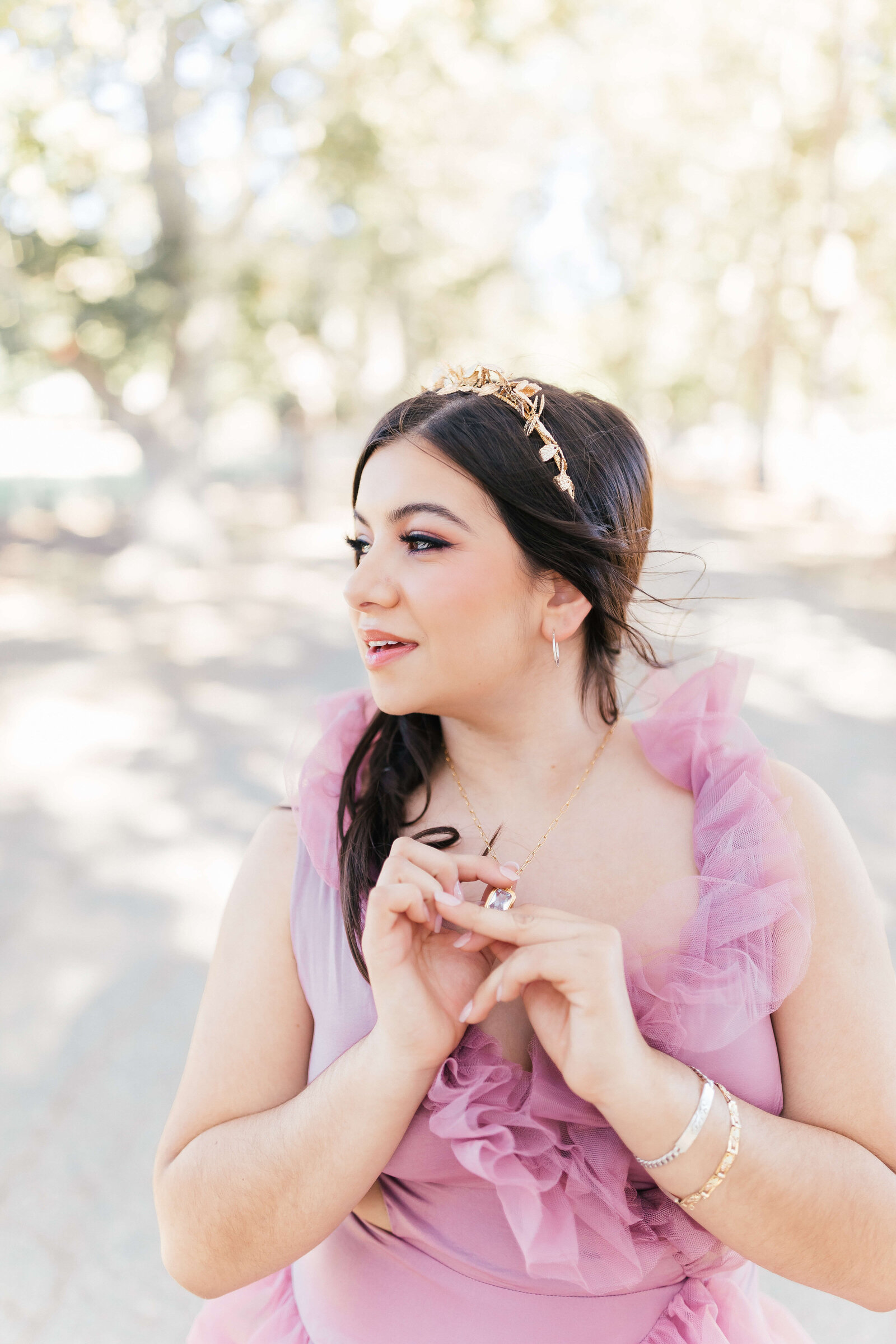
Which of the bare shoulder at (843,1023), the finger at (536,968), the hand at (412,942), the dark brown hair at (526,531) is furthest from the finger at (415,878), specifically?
the bare shoulder at (843,1023)

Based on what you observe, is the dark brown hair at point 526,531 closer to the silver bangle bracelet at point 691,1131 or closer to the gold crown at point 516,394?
the gold crown at point 516,394

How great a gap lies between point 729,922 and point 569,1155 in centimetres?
41

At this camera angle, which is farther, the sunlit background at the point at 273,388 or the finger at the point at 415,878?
the sunlit background at the point at 273,388

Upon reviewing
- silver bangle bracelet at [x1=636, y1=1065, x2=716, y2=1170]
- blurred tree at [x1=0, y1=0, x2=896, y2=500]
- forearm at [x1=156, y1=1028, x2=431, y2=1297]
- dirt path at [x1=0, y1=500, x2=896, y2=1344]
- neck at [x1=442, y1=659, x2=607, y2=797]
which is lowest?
dirt path at [x1=0, y1=500, x2=896, y2=1344]

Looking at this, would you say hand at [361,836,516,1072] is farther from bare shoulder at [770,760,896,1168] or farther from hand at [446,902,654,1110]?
bare shoulder at [770,760,896,1168]

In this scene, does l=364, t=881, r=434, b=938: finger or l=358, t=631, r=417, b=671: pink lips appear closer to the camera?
l=364, t=881, r=434, b=938: finger

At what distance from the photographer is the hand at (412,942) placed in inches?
55.6

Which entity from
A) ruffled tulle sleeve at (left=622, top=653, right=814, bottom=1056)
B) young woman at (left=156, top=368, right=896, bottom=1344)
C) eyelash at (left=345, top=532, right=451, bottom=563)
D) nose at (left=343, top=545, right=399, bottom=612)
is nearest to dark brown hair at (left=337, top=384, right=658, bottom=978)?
young woman at (left=156, top=368, right=896, bottom=1344)

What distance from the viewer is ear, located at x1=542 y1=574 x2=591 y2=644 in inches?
71.7

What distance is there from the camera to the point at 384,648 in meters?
1.70

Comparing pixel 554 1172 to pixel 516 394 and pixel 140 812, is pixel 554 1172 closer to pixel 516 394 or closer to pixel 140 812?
pixel 516 394

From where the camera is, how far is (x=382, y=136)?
13.0 metres

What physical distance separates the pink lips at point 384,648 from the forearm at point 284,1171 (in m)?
0.58

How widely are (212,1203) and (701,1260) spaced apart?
0.76 meters
